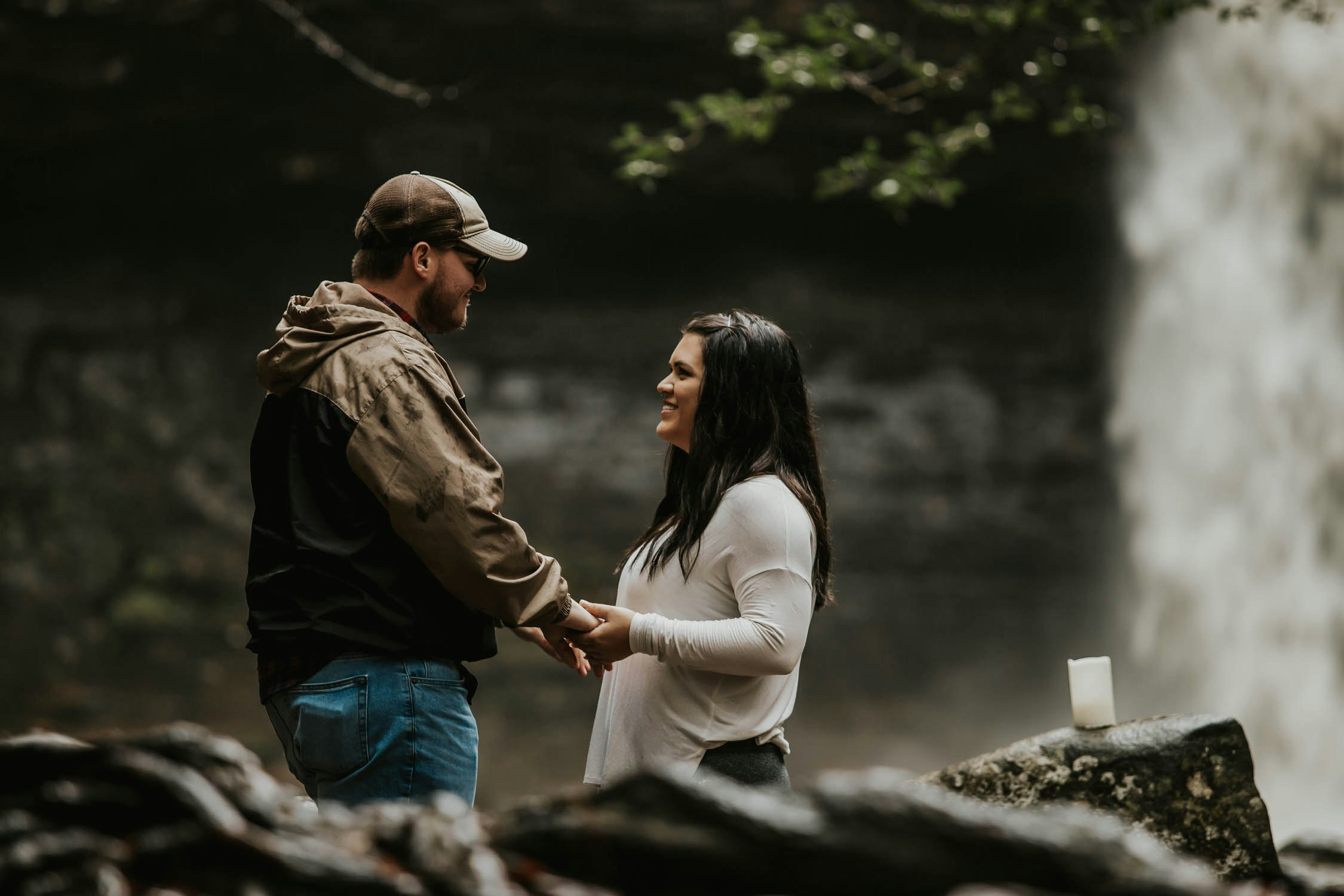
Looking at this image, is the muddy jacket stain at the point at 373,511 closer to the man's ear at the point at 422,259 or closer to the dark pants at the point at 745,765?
the man's ear at the point at 422,259

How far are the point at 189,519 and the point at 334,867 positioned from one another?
793 cm

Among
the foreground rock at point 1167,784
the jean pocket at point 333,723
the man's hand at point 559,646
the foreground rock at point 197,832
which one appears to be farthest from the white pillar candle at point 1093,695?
the foreground rock at point 197,832

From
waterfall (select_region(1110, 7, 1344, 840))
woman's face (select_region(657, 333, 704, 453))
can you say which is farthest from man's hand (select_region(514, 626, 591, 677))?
waterfall (select_region(1110, 7, 1344, 840))

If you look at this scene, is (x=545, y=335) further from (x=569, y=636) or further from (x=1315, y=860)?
(x=1315, y=860)

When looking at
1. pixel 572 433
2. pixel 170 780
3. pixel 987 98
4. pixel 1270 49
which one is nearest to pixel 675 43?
pixel 987 98

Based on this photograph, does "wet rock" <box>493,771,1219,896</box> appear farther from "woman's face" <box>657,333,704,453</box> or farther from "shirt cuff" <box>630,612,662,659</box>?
"woman's face" <box>657,333,704,453</box>

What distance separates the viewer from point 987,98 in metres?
8.30

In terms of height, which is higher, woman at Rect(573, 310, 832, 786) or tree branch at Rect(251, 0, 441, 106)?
tree branch at Rect(251, 0, 441, 106)

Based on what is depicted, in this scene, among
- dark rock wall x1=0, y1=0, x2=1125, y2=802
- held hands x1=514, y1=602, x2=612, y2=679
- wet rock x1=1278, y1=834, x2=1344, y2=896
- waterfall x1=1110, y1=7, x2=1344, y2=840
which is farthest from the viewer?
waterfall x1=1110, y1=7, x2=1344, y2=840

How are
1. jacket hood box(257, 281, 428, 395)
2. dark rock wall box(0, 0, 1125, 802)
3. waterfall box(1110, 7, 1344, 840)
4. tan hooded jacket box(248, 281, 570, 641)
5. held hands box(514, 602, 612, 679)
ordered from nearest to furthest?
tan hooded jacket box(248, 281, 570, 641) < jacket hood box(257, 281, 428, 395) < held hands box(514, 602, 612, 679) < dark rock wall box(0, 0, 1125, 802) < waterfall box(1110, 7, 1344, 840)

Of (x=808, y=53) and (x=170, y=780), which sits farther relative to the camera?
(x=808, y=53)

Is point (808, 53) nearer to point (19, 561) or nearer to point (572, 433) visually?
point (572, 433)

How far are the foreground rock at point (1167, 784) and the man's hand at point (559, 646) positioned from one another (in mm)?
816

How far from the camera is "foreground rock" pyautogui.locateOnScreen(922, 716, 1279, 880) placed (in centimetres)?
246
